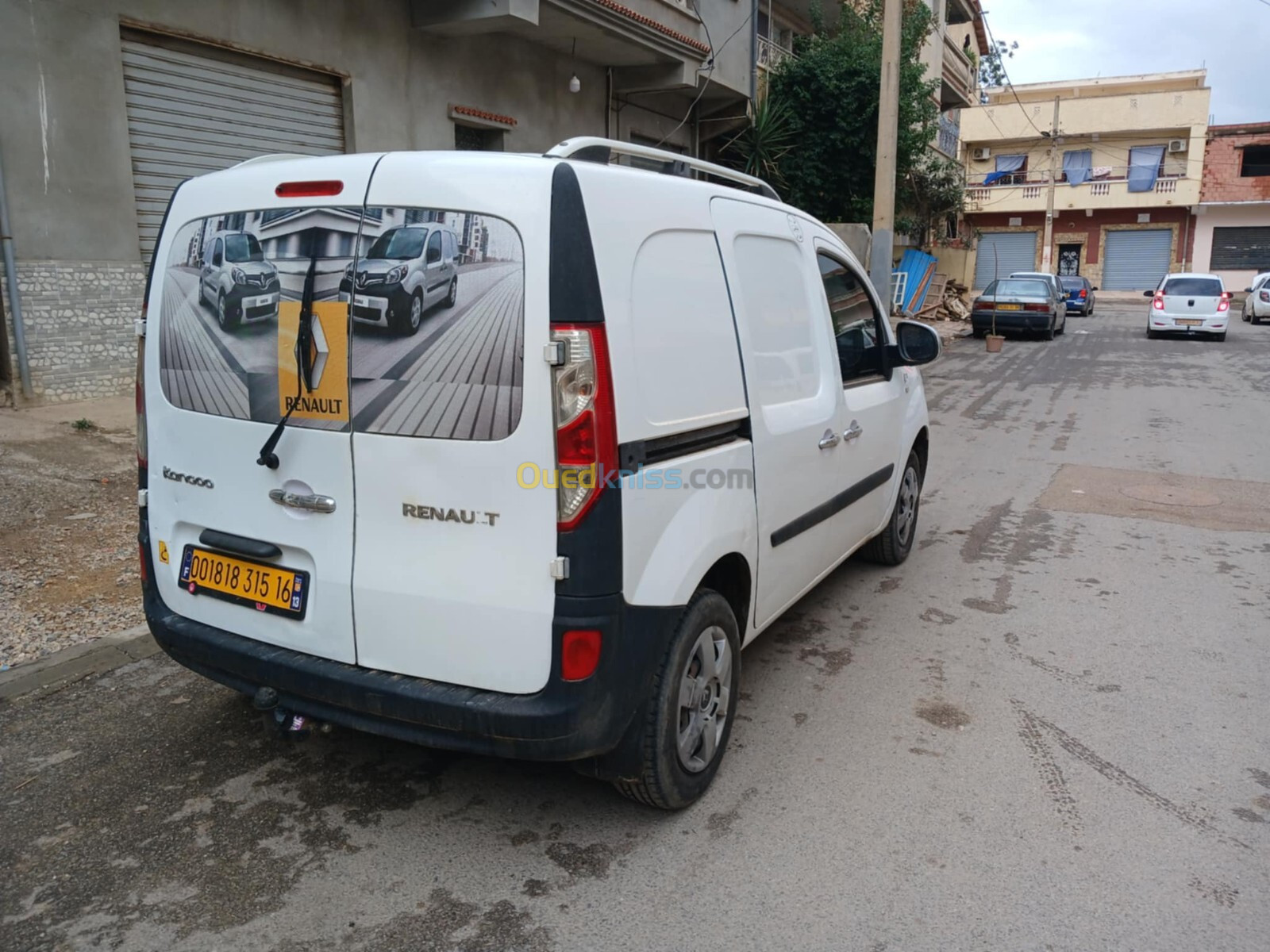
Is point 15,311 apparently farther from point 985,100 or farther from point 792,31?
point 985,100

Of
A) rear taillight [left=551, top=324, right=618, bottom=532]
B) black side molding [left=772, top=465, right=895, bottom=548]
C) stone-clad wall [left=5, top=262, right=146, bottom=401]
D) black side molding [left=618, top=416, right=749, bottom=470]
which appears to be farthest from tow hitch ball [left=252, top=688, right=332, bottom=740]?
stone-clad wall [left=5, top=262, right=146, bottom=401]

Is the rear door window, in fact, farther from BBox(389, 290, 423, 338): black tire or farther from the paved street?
BBox(389, 290, 423, 338): black tire

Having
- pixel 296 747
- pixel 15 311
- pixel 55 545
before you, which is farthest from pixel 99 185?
pixel 296 747

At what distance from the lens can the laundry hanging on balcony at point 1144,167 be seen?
42.7 m

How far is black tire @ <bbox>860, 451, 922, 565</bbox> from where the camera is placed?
567 cm

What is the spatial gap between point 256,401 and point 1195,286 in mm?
24867

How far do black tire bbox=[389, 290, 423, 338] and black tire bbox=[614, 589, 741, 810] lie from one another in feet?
3.98

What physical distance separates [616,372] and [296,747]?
202 centimetres

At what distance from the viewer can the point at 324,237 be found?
2.77 metres

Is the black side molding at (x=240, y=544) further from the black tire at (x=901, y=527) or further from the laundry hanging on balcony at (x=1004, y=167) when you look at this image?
the laundry hanging on balcony at (x=1004, y=167)

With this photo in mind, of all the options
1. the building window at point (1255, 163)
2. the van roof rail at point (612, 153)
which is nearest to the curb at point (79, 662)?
the van roof rail at point (612, 153)

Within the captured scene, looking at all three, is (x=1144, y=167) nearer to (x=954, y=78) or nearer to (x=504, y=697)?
(x=954, y=78)

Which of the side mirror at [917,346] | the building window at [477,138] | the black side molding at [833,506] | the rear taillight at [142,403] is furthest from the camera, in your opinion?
the building window at [477,138]

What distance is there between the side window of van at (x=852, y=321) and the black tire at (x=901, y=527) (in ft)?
3.05
